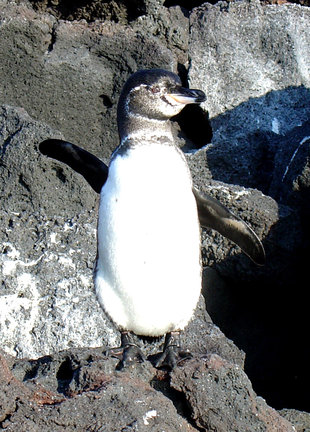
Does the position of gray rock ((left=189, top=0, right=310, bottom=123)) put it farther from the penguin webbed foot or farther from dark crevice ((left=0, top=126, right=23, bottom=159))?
the penguin webbed foot

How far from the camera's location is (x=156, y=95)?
349 centimetres

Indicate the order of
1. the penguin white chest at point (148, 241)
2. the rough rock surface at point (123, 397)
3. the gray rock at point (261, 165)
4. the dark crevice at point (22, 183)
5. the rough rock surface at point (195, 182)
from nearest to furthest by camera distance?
the rough rock surface at point (123, 397) → the rough rock surface at point (195, 182) → the penguin white chest at point (148, 241) → the dark crevice at point (22, 183) → the gray rock at point (261, 165)

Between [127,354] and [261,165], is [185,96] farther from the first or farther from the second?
[261,165]

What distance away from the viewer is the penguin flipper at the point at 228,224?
3.88m

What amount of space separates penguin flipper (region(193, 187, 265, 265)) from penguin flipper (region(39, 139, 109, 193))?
1.38 ft

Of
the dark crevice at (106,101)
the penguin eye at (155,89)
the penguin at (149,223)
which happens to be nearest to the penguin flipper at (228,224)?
the penguin at (149,223)

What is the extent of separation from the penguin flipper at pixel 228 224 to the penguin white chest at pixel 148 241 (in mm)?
313

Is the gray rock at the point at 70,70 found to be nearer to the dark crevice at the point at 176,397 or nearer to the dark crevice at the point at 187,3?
the dark crevice at the point at 187,3

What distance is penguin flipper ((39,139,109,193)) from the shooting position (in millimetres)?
3859

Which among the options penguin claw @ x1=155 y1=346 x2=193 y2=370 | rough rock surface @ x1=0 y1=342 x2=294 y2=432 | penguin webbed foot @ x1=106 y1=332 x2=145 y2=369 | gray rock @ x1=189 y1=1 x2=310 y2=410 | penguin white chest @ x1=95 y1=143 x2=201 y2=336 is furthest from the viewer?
gray rock @ x1=189 y1=1 x2=310 y2=410

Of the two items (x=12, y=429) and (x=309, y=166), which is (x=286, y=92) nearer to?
(x=309, y=166)

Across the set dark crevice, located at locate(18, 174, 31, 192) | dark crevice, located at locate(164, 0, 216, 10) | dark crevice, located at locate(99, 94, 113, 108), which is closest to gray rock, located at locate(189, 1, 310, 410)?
dark crevice, located at locate(164, 0, 216, 10)

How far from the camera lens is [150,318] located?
11.5ft

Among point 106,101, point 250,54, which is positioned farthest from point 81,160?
point 250,54
